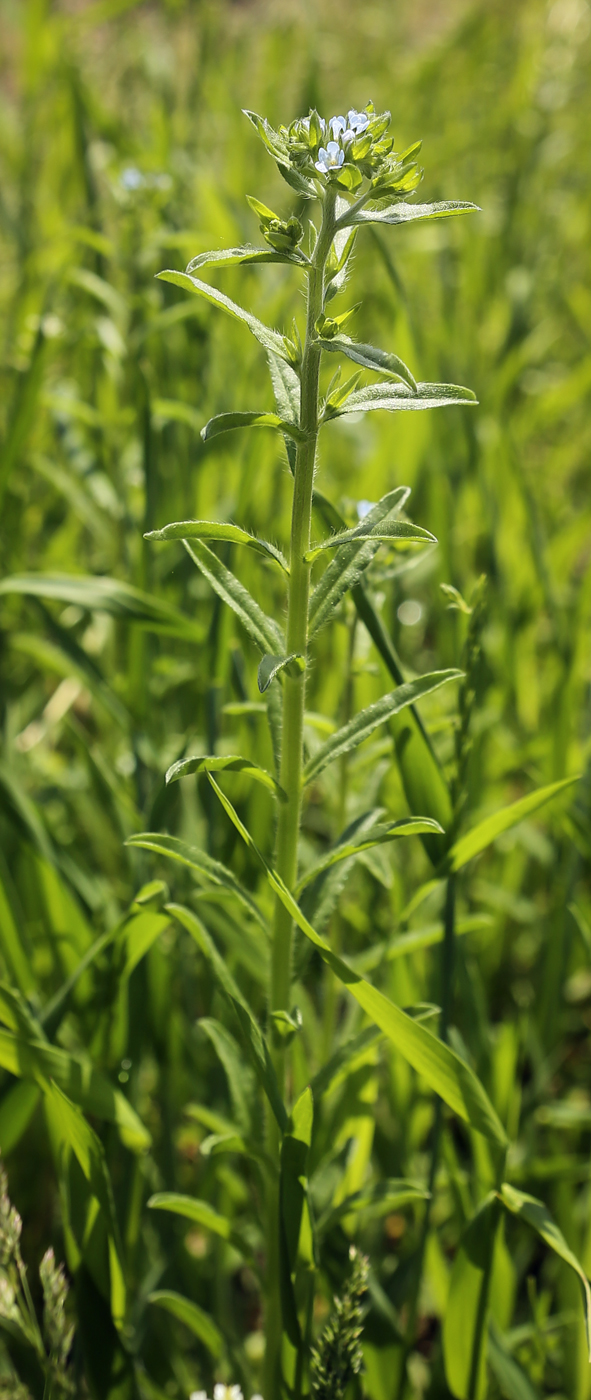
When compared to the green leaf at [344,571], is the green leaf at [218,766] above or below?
below

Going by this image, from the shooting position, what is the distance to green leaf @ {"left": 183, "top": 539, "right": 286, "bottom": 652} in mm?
886

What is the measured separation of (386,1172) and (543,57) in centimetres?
368

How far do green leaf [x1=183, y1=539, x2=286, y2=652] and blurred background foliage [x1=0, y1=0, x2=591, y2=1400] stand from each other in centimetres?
19

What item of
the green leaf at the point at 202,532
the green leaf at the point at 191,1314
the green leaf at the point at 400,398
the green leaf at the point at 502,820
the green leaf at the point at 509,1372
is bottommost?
the green leaf at the point at 509,1372

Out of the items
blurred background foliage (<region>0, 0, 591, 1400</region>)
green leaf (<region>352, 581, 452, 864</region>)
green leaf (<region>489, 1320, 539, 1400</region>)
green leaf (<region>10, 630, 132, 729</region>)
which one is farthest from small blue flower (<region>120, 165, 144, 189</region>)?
green leaf (<region>489, 1320, 539, 1400</region>)

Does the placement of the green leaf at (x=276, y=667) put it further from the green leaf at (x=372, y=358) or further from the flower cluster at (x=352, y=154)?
the flower cluster at (x=352, y=154)

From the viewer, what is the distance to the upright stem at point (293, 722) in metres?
0.76

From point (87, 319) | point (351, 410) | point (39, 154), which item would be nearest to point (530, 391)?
point (87, 319)

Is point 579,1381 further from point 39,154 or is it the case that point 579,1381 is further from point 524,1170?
point 39,154

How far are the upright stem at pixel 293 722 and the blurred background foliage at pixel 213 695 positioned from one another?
0.12 metres

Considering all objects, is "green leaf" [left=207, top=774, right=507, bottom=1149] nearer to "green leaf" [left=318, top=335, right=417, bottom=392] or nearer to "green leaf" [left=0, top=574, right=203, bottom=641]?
"green leaf" [left=318, top=335, right=417, bottom=392]

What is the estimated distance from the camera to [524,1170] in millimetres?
1340

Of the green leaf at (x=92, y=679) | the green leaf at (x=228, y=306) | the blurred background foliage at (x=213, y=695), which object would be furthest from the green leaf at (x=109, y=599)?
the green leaf at (x=228, y=306)

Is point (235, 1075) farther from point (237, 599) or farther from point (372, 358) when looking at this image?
point (372, 358)
